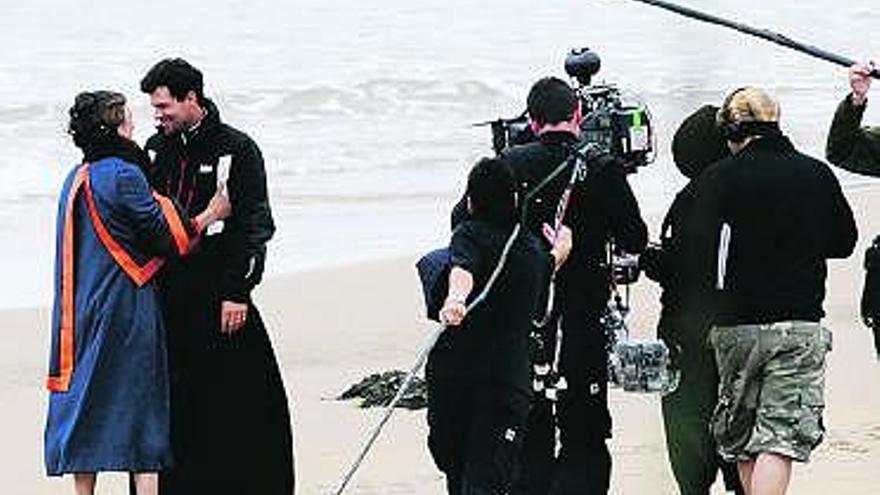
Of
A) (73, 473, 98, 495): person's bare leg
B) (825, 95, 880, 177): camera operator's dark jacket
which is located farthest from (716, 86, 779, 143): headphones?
(73, 473, 98, 495): person's bare leg

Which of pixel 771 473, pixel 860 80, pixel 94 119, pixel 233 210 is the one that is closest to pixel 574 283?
pixel 771 473

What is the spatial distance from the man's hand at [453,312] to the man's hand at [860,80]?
1.23m

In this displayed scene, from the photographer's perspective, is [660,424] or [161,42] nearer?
[660,424]

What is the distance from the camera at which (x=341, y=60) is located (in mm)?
29359

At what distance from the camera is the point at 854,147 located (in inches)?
247

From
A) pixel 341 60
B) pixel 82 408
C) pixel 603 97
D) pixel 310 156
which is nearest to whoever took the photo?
pixel 82 408

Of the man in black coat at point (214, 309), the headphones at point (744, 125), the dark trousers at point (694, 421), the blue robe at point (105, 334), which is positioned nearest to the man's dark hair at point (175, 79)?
the man in black coat at point (214, 309)

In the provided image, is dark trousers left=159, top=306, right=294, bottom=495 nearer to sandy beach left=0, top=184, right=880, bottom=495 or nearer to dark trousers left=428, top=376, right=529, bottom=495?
dark trousers left=428, top=376, right=529, bottom=495

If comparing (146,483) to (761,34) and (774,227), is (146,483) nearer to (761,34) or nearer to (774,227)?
(774,227)

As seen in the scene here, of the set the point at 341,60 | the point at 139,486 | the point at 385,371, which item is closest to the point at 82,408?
the point at 139,486

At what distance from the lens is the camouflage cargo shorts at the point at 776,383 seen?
632 cm

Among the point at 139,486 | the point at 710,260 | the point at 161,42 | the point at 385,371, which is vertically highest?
the point at 710,260

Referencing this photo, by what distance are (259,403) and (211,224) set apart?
61 cm

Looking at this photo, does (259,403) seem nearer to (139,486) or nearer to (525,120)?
(139,486)
